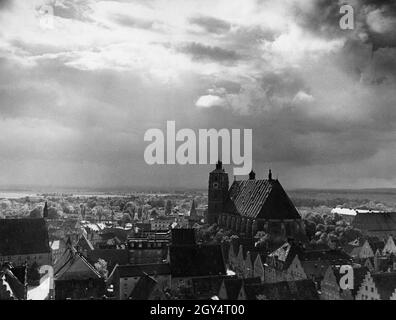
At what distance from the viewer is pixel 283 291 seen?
11711 mm

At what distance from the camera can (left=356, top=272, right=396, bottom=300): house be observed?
33.8 ft

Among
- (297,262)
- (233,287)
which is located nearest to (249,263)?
(297,262)

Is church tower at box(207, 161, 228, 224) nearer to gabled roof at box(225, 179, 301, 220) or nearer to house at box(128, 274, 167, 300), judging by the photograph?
gabled roof at box(225, 179, 301, 220)

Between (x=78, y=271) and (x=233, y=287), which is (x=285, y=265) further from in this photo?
(x=78, y=271)

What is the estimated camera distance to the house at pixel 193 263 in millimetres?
15396

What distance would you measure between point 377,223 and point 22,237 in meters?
25.4

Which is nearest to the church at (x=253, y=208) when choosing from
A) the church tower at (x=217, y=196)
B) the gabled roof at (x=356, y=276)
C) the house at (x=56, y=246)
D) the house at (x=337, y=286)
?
the church tower at (x=217, y=196)

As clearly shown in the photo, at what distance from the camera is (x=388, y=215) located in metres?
33.0

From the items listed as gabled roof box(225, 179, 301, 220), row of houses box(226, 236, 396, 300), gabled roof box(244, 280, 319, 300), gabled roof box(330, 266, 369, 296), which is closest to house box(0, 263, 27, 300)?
row of houses box(226, 236, 396, 300)

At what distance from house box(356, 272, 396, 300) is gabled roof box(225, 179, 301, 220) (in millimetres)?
15505

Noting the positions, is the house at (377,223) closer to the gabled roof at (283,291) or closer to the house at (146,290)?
the gabled roof at (283,291)
